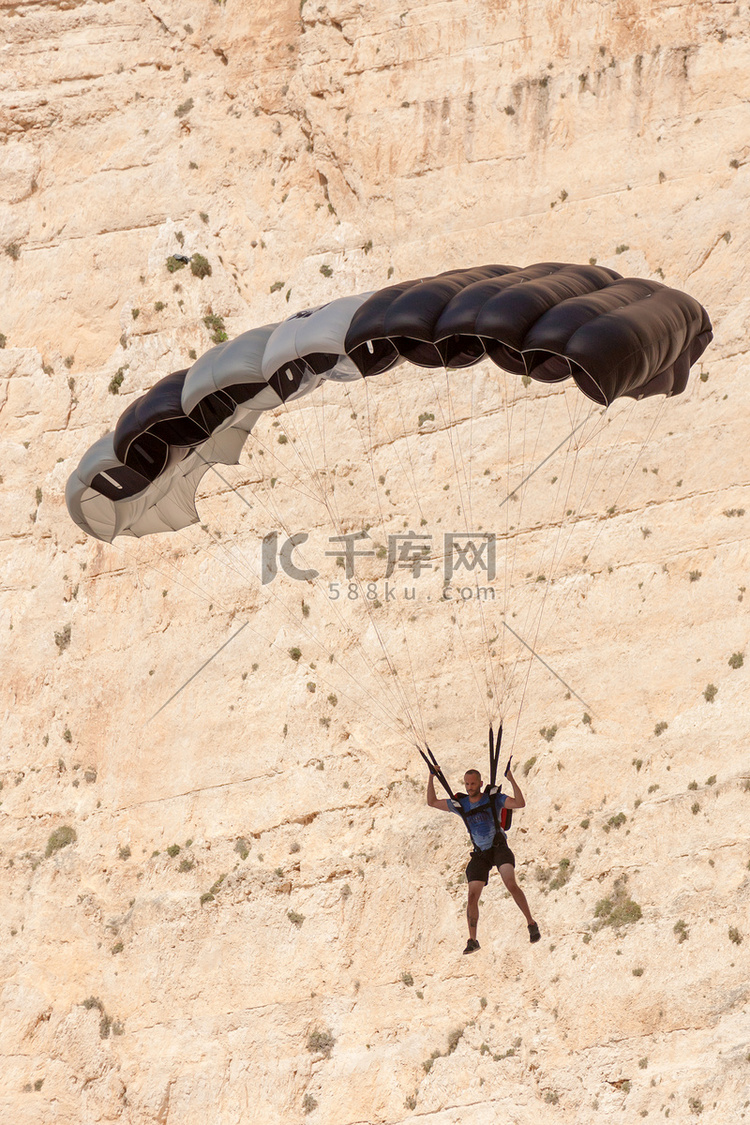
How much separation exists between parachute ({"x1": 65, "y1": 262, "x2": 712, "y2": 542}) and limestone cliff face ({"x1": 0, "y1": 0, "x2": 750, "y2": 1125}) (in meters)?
4.52

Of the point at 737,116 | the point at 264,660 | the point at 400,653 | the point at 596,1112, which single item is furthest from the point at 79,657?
the point at 737,116

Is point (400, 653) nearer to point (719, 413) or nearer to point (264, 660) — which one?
point (264, 660)

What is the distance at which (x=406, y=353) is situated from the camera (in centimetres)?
1471

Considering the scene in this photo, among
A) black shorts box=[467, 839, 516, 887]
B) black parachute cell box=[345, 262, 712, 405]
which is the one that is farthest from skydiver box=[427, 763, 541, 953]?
black parachute cell box=[345, 262, 712, 405]

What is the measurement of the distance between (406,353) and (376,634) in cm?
672

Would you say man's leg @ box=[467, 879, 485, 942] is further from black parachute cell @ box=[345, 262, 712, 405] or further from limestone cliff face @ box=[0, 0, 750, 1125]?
black parachute cell @ box=[345, 262, 712, 405]

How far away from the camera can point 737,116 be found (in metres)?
21.0

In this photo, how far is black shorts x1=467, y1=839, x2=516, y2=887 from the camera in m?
14.5

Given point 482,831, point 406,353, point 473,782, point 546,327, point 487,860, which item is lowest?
point 487,860

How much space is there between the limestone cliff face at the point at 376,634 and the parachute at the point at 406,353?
4.52 metres

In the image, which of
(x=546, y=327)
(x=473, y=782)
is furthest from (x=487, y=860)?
(x=546, y=327)

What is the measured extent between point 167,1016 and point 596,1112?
6.35 m

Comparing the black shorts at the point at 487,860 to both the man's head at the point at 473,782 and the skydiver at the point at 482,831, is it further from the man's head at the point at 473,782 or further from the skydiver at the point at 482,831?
the man's head at the point at 473,782

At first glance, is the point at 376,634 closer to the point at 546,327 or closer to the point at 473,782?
the point at 473,782
